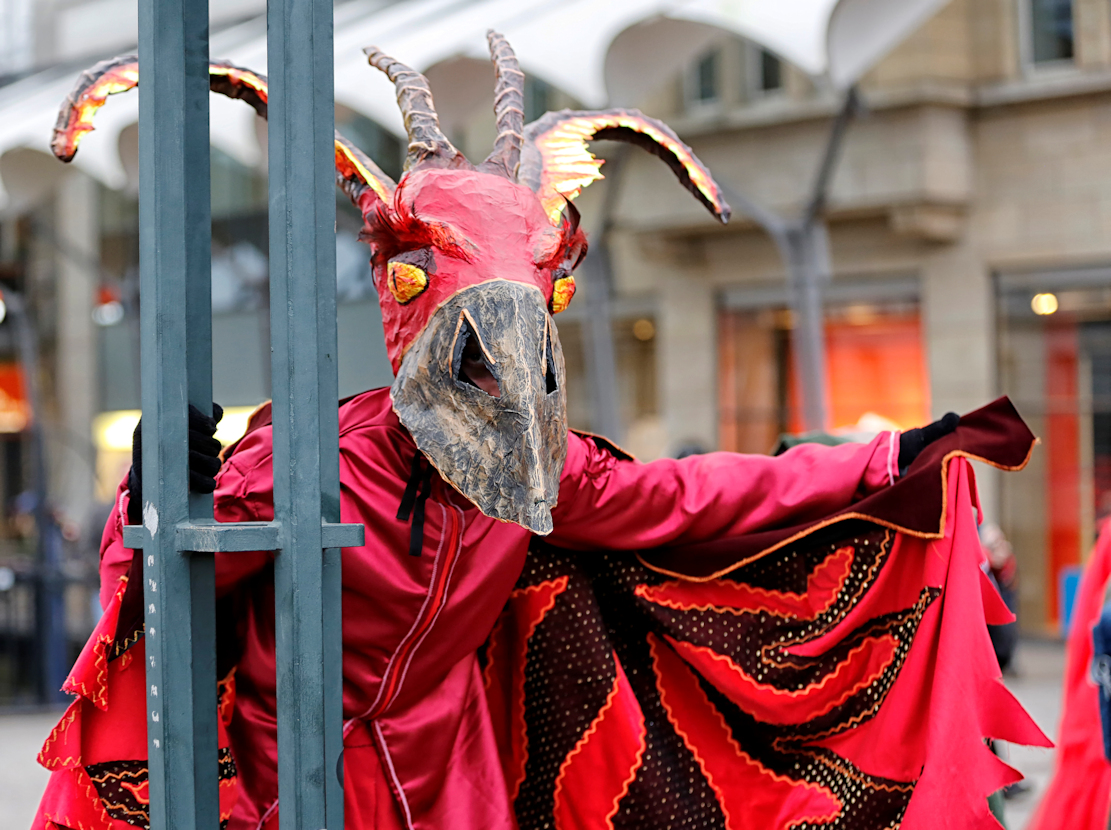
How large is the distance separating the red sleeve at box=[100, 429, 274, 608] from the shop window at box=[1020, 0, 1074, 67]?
11.0 meters

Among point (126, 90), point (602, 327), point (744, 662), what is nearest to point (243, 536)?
point (126, 90)

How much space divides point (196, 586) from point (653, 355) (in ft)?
40.6

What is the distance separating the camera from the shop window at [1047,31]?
12047mm

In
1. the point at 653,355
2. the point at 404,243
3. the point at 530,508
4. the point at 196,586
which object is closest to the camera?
the point at 196,586

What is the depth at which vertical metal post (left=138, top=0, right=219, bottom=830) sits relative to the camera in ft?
6.70

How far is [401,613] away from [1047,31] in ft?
36.1

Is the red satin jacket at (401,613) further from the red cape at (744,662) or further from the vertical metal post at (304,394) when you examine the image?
the vertical metal post at (304,394)

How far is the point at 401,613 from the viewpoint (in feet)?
9.26

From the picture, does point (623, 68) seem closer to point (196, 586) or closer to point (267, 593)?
point (267, 593)

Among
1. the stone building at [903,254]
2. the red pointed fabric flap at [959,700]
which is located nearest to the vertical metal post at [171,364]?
the red pointed fabric flap at [959,700]

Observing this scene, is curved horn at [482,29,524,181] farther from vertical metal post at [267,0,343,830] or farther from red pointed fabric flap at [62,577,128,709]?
red pointed fabric flap at [62,577,128,709]

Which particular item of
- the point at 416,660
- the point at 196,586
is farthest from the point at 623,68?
the point at 196,586

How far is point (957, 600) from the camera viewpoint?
9.87ft

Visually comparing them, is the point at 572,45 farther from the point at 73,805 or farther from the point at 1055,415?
the point at 73,805
